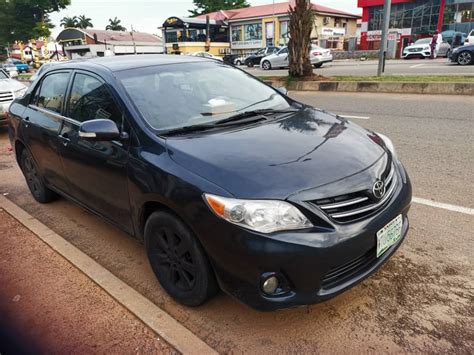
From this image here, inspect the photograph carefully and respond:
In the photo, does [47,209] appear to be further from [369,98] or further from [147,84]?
[369,98]

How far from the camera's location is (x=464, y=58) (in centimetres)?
1773

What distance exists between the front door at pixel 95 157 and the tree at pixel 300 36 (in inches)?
438

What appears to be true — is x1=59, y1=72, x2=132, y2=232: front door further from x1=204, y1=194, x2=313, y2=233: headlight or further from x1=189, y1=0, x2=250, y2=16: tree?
x1=189, y1=0, x2=250, y2=16: tree

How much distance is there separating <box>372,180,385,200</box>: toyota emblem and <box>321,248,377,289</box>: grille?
12.8 inches

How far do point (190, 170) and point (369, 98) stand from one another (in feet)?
30.4

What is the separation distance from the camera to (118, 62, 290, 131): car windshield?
294 centimetres

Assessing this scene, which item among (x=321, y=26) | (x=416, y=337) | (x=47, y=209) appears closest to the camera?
(x=416, y=337)

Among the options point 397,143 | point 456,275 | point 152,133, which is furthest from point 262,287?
point 397,143

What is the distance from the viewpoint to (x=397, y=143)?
19.8ft

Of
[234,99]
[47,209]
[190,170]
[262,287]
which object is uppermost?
[234,99]

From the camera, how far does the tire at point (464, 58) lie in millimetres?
17484

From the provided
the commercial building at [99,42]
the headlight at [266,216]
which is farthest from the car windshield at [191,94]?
the commercial building at [99,42]

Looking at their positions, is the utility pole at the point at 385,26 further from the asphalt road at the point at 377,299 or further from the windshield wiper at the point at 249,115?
the windshield wiper at the point at 249,115

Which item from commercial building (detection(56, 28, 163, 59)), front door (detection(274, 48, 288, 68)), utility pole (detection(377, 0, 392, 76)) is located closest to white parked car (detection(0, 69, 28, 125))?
utility pole (detection(377, 0, 392, 76))
